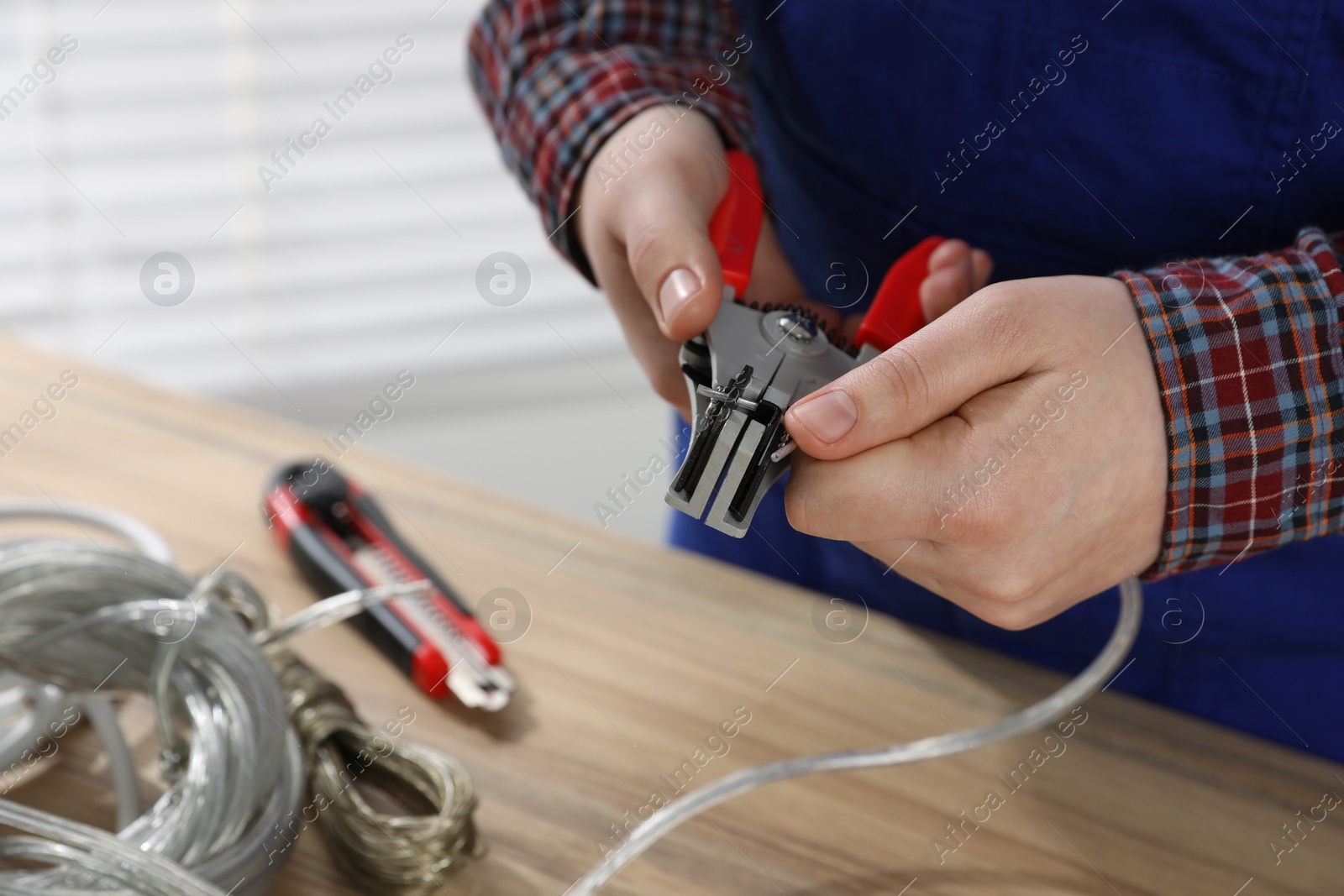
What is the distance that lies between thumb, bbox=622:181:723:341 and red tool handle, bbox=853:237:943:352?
0.08 meters

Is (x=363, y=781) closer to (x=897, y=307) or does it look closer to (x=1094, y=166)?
(x=897, y=307)

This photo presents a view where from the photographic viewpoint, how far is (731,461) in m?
0.43

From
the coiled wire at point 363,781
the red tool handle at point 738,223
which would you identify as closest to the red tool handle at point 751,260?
the red tool handle at point 738,223

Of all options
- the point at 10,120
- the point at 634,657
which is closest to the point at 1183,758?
the point at 634,657

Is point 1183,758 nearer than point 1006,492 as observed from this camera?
No

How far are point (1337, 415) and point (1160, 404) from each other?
0.28 ft

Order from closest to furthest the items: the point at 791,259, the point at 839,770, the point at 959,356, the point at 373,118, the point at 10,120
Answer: the point at 959,356, the point at 839,770, the point at 791,259, the point at 10,120, the point at 373,118

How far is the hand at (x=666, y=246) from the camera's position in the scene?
50 cm

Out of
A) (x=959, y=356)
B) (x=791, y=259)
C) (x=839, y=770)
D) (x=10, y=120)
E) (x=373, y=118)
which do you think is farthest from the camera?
(x=373, y=118)

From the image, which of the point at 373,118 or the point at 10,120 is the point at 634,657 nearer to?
the point at 373,118

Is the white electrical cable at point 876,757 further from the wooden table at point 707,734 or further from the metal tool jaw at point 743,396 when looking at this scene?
the metal tool jaw at point 743,396

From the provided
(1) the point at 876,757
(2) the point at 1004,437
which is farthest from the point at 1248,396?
(1) the point at 876,757

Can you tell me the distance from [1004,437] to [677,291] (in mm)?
159

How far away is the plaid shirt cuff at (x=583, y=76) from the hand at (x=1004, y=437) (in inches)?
10.4
